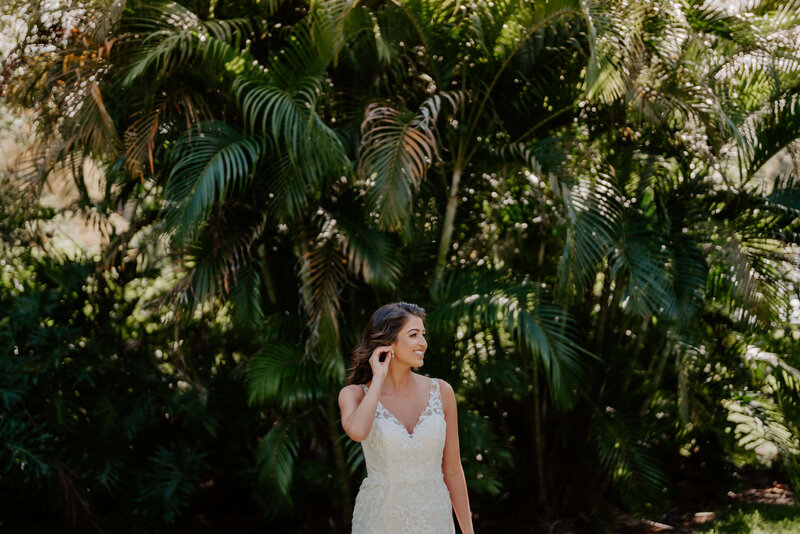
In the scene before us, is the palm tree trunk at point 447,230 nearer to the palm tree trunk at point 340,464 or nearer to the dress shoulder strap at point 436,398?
the palm tree trunk at point 340,464

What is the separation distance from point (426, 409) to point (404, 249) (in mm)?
3257

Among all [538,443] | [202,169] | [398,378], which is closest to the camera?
[398,378]

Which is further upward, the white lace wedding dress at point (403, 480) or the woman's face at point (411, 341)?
the woman's face at point (411, 341)

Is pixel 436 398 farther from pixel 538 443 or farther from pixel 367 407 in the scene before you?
pixel 538 443

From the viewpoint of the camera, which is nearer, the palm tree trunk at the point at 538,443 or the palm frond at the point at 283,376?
the palm frond at the point at 283,376

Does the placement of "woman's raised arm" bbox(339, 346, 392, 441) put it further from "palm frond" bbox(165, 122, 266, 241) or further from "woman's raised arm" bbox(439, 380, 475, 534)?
"palm frond" bbox(165, 122, 266, 241)

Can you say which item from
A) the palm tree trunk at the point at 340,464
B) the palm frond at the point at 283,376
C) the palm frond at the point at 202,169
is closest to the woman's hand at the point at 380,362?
the palm frond at the point at 202,169

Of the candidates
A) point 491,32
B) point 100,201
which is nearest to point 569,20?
point 491,32

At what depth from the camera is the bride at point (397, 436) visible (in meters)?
2.90

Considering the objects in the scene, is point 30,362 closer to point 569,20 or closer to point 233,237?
point 233,237

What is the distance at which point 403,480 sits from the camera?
2.93m

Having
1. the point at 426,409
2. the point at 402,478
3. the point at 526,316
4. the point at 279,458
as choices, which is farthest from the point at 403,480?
the point at 279,458

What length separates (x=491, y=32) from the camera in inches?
222

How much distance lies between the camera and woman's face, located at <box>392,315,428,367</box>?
292 centimetres
